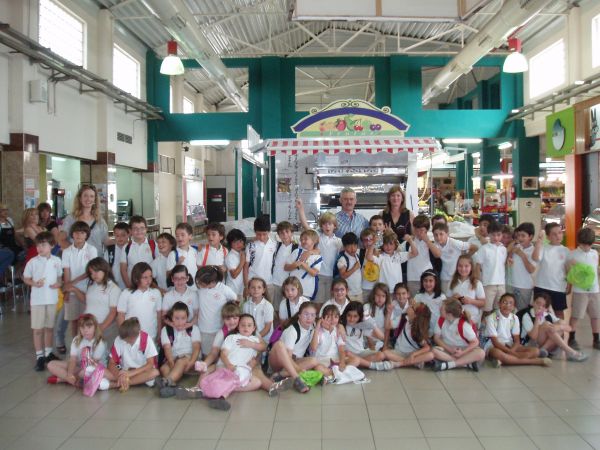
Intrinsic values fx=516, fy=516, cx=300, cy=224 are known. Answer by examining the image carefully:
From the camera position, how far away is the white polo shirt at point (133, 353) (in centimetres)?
437

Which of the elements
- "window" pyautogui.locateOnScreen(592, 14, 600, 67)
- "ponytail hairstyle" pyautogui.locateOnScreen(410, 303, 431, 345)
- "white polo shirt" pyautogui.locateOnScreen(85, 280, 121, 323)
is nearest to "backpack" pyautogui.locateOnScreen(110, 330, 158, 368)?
"white polo shirt" pyautogui.locateOnScreen(85, 280, 121, 323)

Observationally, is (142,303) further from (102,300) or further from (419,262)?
(419,262)

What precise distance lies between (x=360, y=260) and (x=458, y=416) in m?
2.02

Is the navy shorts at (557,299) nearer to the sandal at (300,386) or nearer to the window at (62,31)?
the sandal at (300,386)

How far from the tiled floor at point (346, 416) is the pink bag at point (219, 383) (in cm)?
10

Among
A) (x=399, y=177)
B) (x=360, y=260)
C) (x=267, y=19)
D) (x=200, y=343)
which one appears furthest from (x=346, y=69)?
(x=200, y=343)

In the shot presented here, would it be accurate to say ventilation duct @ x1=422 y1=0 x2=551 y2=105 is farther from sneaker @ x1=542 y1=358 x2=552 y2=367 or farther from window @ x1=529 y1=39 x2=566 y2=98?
sneaker @ x1=542 y1=358 x2=552 y2=367

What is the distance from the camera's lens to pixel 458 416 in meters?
3.72

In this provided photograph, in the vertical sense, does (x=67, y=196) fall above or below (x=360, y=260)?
above

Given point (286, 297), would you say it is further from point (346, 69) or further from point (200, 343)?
point (346, 69)

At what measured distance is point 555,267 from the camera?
532 cm

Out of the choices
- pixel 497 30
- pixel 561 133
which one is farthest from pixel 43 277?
pixel 561 133

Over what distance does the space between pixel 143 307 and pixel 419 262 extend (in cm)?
280

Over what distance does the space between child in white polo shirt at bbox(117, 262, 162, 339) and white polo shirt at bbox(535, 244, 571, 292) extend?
3.91 m
